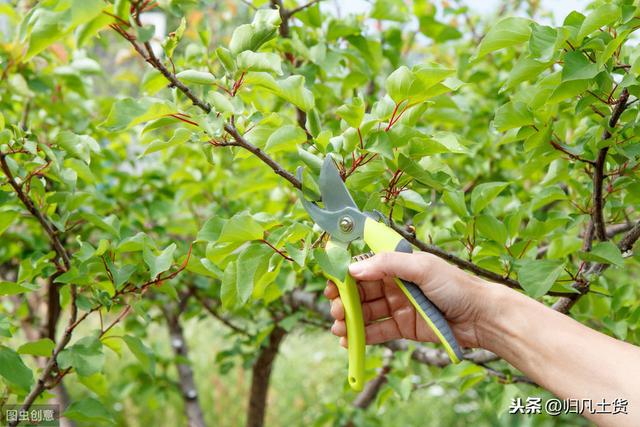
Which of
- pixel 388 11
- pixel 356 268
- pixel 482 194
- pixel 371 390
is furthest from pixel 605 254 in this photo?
pixel 371 390

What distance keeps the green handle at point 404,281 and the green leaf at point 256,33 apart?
351mm

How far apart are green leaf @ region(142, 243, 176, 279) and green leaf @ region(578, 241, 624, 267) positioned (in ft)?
2.55

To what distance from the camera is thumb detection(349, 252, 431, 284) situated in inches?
39.4

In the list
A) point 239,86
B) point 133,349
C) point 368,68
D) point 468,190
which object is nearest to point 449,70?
point 239,86

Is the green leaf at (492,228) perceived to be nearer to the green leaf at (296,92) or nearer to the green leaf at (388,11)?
the green leaf at (296,92)

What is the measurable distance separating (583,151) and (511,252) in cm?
25

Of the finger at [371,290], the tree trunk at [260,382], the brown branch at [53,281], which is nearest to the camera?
the brown branch at [53,281]

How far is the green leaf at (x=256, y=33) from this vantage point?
1008 millimetres

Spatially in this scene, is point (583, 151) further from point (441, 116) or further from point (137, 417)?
point (137, 417)

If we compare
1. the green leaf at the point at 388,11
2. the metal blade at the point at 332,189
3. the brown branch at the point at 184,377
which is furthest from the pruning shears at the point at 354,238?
the brown branch at the point at 184,377

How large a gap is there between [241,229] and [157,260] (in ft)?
0.88

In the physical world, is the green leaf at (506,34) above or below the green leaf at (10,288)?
above

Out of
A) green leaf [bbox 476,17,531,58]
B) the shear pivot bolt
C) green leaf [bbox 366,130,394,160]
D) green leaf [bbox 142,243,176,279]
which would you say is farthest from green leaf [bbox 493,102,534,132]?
green leaf [bbox 142,243,176,279]

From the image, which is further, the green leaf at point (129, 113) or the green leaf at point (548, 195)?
the green leaf at point (548, 195)
